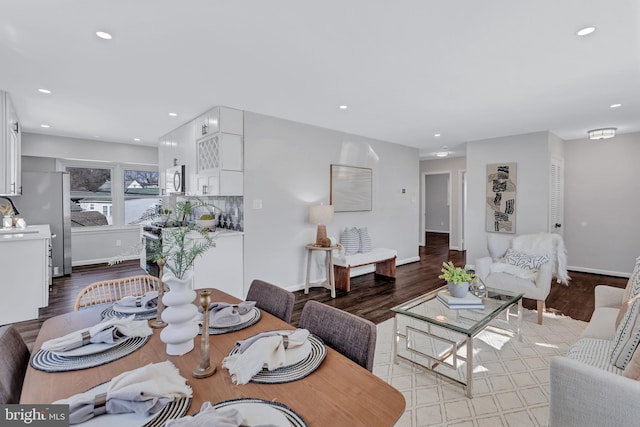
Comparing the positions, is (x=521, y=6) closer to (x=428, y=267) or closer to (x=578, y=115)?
(x=578, y=115)

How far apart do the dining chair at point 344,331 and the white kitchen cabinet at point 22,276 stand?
11.7ft

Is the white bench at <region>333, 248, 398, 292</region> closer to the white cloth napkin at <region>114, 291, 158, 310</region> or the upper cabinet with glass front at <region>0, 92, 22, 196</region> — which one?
the white cloth napkin at <region>114, 291, 158, 310</region>

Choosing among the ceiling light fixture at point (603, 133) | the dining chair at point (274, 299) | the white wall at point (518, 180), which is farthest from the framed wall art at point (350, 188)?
the ceiling light fixture at point (603, 133)

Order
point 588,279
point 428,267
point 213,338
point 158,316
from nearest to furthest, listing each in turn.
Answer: point 213,338, point 158,316, point 588,279, point 428,267

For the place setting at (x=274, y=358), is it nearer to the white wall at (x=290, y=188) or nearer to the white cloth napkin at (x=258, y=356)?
the white cloth napkin at (x=258, y=356)

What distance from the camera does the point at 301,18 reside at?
1.97m

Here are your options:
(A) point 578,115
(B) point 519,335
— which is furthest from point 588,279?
(B) point 519,335

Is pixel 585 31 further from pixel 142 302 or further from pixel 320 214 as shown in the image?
pixel 142 302

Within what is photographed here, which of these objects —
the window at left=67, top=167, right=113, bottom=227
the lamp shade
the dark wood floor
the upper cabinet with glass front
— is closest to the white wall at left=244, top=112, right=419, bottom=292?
the lamp shade

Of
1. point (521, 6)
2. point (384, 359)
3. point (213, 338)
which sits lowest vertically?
point (384, 359)

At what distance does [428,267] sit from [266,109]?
429 cm

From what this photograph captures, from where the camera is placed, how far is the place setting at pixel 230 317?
58.7 inches

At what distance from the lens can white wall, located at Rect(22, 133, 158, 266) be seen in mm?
5639

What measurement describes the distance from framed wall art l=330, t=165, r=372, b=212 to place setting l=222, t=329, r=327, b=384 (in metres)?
3.74
